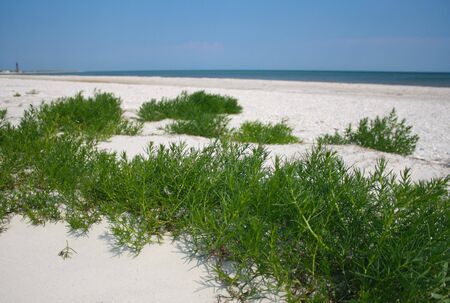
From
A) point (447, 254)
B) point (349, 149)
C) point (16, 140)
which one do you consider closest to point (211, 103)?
point (349, 149)

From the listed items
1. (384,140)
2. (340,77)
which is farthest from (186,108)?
(340,77)

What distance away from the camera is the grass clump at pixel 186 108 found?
5.82 meters

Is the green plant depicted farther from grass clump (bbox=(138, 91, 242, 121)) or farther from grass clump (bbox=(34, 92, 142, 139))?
grass clump (bbox=(138, 91, 242, 121))

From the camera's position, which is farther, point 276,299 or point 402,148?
point 402,148

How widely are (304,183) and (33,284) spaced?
1395 millimetres

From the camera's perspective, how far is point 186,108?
6152 millimetres

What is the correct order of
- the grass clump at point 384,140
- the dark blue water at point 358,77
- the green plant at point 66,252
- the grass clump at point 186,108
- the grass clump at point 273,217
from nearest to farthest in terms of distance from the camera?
the grass clump at point 273,217 < the green plant at point 66,252 < the grass clump at point 384,140 < the grass clump at point 186,108 < the dark blue water at point 358,77

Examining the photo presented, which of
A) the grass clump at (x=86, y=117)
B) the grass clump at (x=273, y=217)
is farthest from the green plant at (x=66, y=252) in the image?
the grass clump at (x=86, y=117)

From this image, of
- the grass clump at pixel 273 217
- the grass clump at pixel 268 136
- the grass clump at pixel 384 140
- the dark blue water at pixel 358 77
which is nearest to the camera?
the grass clump at pixel 273 217

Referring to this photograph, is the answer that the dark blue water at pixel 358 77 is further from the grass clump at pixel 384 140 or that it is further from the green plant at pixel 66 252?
the green plant at pixel 66 252

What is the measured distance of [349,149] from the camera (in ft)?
11.9

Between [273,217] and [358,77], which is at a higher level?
[358,77]

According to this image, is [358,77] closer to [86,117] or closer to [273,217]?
[86,117]

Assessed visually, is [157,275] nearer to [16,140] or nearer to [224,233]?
[224,233]
